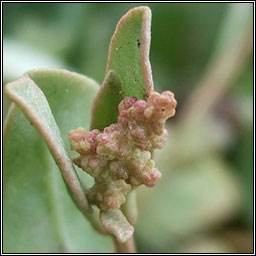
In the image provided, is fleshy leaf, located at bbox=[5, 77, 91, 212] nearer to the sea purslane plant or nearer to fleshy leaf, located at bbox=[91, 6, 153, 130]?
the sea purslane plant

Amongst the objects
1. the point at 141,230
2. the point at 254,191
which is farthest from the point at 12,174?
the point at 254,191

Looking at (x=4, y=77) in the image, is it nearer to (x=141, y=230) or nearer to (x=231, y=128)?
(x=141, y=230)

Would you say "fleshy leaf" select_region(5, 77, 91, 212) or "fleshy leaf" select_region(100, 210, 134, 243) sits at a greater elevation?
"fleshy leaf" select_region(5, 77, 91, 212)

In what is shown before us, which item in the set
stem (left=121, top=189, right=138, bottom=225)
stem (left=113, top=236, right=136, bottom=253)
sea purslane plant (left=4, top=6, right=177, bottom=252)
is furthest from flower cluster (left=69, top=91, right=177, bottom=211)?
stem (left=113, top=236, right=136, bottom=253)

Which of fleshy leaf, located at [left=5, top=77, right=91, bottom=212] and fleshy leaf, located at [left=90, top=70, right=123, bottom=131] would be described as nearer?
fleshy leaf, located at [left=5, top=77, right=91, bottom=212]

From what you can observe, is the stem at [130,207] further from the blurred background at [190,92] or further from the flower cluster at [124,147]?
the blurred background at [190,92]

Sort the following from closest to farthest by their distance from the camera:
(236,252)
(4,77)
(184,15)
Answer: (4,77) → (236,252) → (184,15)
